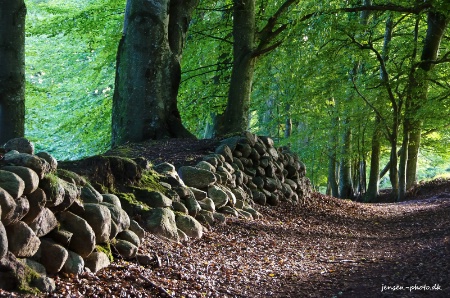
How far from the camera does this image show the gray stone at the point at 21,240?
2.87 m

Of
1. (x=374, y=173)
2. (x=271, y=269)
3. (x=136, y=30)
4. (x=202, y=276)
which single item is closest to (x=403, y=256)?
(x=271, y=269)

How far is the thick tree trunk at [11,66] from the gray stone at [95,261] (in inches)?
120

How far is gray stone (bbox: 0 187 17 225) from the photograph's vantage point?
2.75 meters

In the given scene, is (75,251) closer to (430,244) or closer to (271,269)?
(271,269)

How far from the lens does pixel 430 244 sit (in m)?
5.67

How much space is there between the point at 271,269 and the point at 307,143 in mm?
16036


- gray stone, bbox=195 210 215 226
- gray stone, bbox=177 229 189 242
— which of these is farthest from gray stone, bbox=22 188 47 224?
gray stone, bbox=195 210 215 226

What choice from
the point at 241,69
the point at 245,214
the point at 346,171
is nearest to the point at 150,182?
the point at 245,214

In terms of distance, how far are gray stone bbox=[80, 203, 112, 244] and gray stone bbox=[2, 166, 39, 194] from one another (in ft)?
2.12

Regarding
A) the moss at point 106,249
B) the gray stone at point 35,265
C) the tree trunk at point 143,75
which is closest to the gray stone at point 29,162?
the gray stone at point 35,265

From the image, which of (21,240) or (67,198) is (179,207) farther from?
(21,240)

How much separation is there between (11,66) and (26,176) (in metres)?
3.30

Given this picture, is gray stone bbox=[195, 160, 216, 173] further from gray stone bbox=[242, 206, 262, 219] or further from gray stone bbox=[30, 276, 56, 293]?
gray stone bbox=[30, 276, 56, 293]

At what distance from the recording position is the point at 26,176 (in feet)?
9.93
